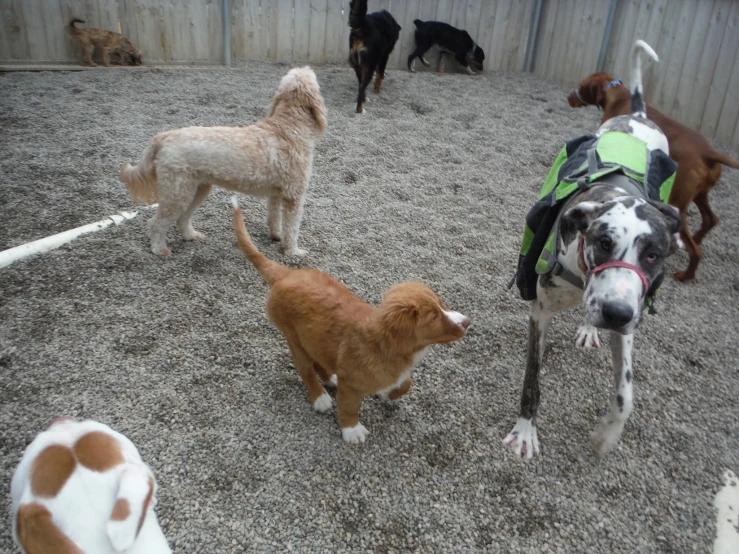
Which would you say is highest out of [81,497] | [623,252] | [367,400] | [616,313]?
[623,252]

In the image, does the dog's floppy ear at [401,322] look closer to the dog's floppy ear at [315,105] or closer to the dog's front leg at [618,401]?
the dog's front leg at [618,401]

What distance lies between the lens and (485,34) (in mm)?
9508

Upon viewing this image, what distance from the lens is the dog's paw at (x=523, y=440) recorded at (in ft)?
7.77

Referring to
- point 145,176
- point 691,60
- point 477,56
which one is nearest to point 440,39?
point 477,56

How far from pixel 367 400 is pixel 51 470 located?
1.56m

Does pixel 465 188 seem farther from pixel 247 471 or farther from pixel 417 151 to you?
pixel 247 471

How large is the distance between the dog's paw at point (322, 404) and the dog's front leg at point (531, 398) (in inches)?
32.7

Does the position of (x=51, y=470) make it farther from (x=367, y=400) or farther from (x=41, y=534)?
(x=367, y=400)

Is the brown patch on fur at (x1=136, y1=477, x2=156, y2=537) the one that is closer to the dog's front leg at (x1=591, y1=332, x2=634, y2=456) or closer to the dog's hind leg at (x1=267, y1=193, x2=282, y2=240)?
the dog's front leg at (x1=591, y1=332, x2=634, y2=456)

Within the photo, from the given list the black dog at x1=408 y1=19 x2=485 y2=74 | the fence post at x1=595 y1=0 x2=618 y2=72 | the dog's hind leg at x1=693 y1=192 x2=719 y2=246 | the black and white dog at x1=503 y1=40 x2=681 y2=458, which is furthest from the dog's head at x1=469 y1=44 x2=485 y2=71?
the black and white dog at x1=503 y1=40 x2=681 y2=458

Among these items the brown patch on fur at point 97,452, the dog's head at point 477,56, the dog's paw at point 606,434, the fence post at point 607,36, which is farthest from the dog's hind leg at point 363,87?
the brown patch on fur at point 97,452

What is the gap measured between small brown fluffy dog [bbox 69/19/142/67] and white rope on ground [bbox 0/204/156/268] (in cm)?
448

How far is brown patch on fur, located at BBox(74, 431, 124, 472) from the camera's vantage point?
4.27ft

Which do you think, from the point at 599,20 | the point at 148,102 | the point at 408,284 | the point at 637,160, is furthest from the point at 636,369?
the point at 599,20
